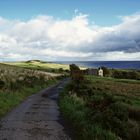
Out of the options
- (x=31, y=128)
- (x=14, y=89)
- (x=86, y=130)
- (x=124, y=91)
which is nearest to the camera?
(x=86, y=130)

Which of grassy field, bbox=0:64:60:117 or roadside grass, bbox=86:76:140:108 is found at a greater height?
grassy field, bbox=0:64:60:117

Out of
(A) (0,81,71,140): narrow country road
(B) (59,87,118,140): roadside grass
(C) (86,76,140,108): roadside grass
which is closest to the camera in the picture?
(B) (59,87,118,140): roadside grass

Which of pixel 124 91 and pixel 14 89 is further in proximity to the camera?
pixel 124 91

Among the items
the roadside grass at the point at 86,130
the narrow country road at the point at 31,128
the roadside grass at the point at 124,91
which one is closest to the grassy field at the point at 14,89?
the narrow country road at the point at 31,128

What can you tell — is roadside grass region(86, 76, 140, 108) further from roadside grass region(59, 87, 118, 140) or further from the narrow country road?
the narrow country road

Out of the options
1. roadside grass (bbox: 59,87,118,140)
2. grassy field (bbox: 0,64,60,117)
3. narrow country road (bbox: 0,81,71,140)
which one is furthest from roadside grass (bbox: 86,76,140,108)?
narrow country road (bbox: 0,81,71,140)

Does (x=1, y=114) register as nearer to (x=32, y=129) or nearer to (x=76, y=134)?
(x=32, y=129)

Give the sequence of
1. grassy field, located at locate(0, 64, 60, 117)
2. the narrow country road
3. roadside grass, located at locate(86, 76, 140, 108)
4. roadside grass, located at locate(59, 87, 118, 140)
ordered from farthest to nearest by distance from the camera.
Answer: roadside grass, located at locate(86, 76, 140, 108), grassy field, located at locate(0, 64, 60, 117), the narrow country road, roadside grass, located at locate(59, 87, 118, 140)

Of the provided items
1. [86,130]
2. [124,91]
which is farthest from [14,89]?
[124,91]

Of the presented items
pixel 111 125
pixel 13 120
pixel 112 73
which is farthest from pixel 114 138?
pixel 112 73

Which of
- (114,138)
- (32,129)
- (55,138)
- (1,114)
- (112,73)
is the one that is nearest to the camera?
(114,138)

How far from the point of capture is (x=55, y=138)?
1293 cm

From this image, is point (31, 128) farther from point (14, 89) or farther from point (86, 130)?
point (14, 89)

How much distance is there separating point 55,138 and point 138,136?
3434mm
